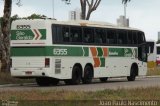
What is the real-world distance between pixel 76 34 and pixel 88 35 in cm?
130

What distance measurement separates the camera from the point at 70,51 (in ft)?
111

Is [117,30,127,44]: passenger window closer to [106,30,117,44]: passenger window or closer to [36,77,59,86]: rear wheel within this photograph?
[106,30,117,44]: passenger window

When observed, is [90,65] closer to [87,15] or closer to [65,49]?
[65,49]

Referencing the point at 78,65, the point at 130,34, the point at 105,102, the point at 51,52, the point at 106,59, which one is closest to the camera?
the point at 105,102

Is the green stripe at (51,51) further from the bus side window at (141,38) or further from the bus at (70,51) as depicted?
the bus side window at (141,38)

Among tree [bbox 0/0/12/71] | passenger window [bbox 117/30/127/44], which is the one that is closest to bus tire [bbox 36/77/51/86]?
tree [bbox 0/0/12/71]

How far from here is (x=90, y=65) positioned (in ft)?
A: 117

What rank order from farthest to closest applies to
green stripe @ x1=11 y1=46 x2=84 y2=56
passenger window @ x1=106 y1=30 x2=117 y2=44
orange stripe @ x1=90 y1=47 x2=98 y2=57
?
1. passenger window @ x1=106 y1=30 x2=117 y2=44
2. orange stripe @ x1=90 y1=47 x2=98 y2=57
3. green stripe @ x1=11 y1=46 x2=84 y2=56

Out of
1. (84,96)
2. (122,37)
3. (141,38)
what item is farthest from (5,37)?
(84,96)

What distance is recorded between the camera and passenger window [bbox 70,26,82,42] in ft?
112

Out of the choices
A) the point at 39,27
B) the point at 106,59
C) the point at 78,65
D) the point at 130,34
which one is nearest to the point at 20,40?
the point at 39,27

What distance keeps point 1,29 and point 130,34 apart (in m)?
7.89

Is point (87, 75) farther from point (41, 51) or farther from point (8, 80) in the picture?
point (8, 80)

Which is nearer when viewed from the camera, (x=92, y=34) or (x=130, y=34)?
(x=92, y=34)
